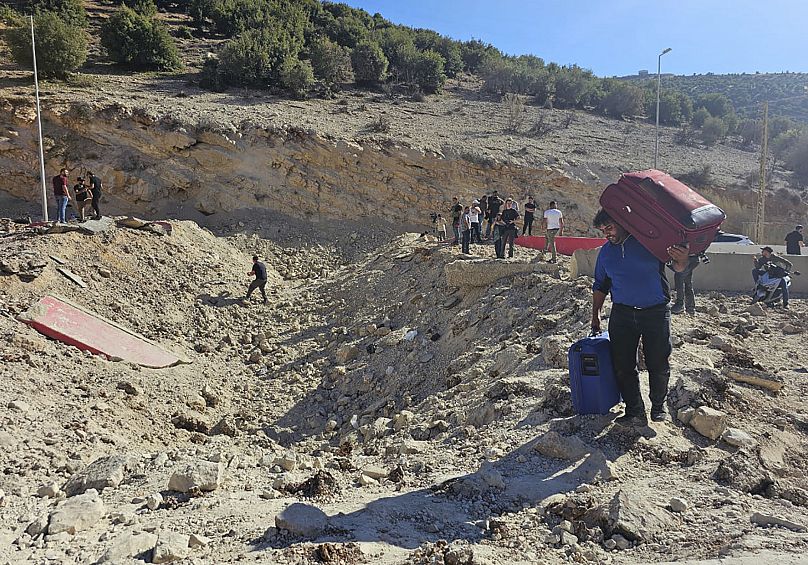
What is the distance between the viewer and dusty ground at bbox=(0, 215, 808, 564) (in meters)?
3.23

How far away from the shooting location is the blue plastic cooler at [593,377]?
4.50 m

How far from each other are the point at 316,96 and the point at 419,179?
25.1ft

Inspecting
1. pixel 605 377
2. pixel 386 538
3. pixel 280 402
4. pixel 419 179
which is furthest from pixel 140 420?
pixel 419 179

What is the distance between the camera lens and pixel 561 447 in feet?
13.7

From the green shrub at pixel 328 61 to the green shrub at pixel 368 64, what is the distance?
0.61 meters

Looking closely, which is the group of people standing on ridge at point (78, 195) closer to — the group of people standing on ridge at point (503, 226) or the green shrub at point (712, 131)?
the group of people standing on ridge at point (503, 226)

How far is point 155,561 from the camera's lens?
291 cm

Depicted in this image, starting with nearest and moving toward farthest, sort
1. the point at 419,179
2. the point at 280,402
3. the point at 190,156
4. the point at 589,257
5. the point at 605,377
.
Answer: the point at 605,377 < the point at 280,402 < the point at 589,257 < the point at 190,156 < the point at 419,179

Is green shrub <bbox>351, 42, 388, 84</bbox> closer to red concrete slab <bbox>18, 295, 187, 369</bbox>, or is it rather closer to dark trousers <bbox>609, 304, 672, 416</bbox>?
red concrete slab <bbox>18, 295, 187, 369</bbox>

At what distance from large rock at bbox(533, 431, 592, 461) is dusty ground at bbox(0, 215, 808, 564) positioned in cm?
2

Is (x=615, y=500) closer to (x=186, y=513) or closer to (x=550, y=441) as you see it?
(x=550, y=441)

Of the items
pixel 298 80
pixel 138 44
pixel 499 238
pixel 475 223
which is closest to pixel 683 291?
pixel 499 238

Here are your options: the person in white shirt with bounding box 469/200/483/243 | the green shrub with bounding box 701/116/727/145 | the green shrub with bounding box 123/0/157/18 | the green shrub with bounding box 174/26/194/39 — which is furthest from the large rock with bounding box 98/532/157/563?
the green shrub with bounding box 174/26/194/39

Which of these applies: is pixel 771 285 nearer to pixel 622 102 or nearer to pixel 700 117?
pixel 622 102
